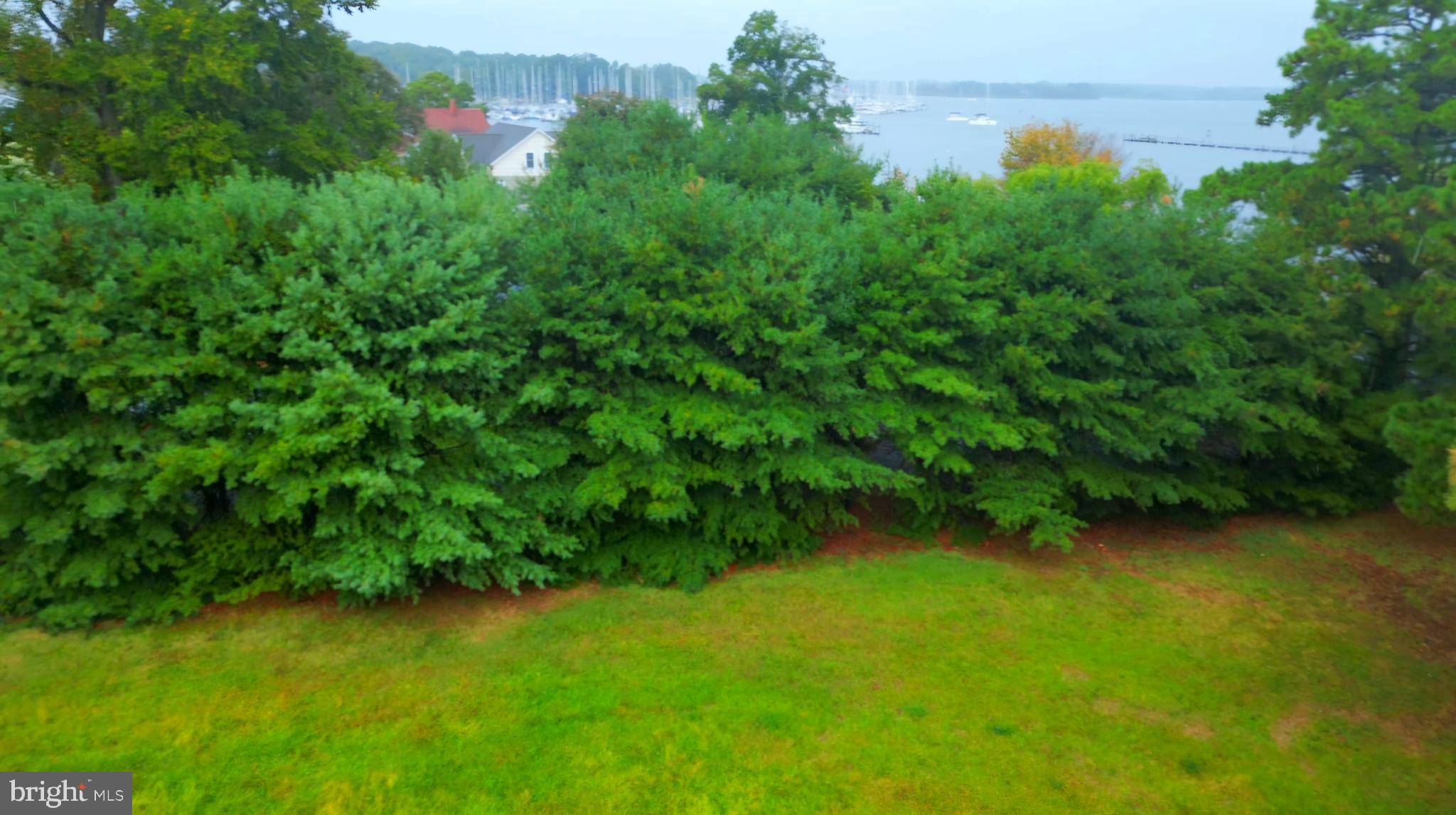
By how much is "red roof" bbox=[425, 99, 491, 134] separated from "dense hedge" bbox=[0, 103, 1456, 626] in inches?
1551

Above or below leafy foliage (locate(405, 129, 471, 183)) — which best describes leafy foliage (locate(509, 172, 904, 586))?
below

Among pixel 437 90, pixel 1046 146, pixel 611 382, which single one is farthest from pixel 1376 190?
pixel 437 90

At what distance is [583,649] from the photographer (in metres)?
10.0

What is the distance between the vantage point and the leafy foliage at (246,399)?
907 centimetres

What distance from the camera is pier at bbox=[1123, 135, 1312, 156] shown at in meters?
19.9

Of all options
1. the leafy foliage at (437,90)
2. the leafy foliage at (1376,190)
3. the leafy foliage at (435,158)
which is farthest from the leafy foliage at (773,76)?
the leafy foliage at (437,90)

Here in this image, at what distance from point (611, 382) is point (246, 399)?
414cm

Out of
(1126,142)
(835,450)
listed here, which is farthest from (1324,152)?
(1126,142)

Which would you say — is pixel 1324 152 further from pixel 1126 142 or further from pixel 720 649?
pixel 1126 142

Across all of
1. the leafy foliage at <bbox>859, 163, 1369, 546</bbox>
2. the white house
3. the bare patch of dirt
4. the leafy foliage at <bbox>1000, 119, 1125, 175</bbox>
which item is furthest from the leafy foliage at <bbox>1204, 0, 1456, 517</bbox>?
the white house

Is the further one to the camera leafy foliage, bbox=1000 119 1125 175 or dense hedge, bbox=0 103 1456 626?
leafy foliage, bbox=1000 119 1125 175

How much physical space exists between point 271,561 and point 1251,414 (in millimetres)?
13009

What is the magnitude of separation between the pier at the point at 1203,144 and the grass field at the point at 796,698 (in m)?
9.09

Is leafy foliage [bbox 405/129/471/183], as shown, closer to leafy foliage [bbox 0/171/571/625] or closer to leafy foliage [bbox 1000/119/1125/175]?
leafy foliage [bbox 0/171/571/625]
